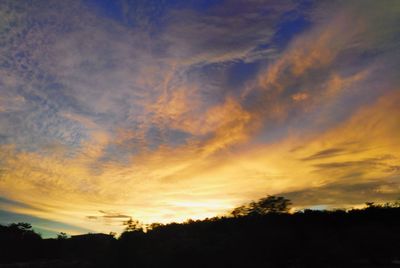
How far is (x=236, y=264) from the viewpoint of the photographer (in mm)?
31672

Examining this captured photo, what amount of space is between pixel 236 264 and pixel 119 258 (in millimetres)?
14950

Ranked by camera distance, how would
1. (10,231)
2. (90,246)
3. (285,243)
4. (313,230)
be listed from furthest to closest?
(10,231) → (90,246) → (313,230) → (285,243)

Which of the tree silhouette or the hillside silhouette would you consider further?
the tree silhouette

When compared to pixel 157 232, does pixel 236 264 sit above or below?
below

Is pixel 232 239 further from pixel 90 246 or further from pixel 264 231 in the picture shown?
pixel 90 246

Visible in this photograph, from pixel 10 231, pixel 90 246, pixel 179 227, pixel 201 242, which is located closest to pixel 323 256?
pixel 201 242

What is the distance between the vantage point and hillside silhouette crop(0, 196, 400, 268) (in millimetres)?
27188

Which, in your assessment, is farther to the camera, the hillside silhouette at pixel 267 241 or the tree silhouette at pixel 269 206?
the tree silhouette at pixel 269 206

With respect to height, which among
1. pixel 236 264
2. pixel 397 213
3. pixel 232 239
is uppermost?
pixel 397 213

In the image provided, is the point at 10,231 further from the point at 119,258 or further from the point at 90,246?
the point at 119,258

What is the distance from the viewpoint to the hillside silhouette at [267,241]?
27.2 metres

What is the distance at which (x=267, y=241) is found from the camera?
31984 millimetres

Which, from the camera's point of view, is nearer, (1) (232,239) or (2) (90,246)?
(1) (232,239)

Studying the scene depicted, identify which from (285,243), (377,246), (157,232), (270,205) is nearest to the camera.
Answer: (377,246)
